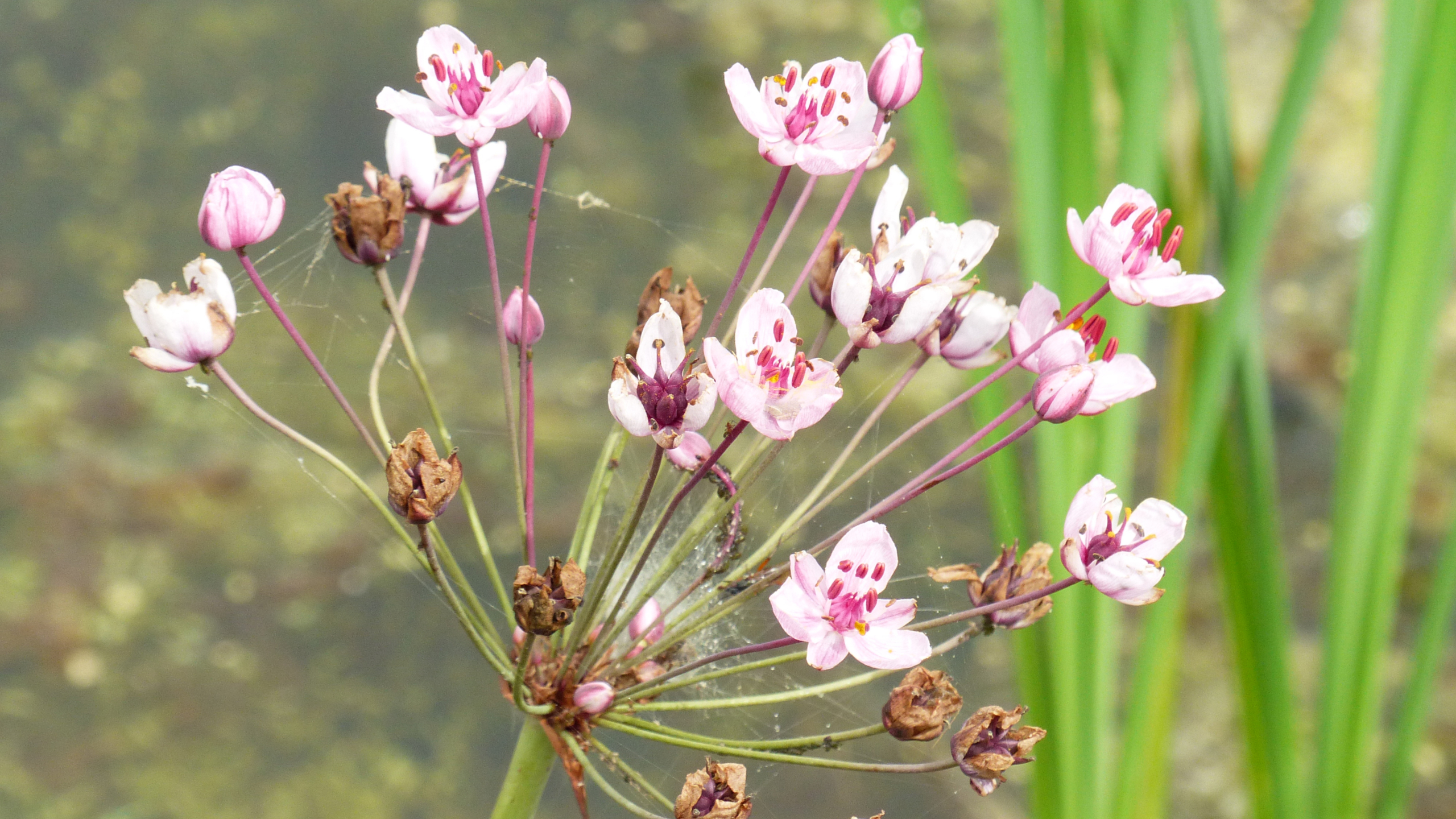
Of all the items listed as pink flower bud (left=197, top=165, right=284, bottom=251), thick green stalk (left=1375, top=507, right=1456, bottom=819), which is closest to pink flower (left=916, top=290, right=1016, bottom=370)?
pink flower bud (left=197, top=165, right=284, bottom=251)

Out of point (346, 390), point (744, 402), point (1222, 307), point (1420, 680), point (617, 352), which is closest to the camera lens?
point (744, 402)

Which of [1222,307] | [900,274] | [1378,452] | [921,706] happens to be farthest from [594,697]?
[1378,452]

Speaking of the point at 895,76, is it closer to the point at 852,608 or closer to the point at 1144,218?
the point at 1144,218

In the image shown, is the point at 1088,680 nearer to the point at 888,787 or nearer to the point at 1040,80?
the point at 1040,80

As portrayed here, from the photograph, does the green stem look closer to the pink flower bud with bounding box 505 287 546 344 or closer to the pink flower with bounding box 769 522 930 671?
the pink flower bud with bounding box 505 287 546 344

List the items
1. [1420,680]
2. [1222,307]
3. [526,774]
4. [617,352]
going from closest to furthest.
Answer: [526,774] → [1222,307] → [1420,680] → [617,352]

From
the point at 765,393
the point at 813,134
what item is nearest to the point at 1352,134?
the point at 813,134
